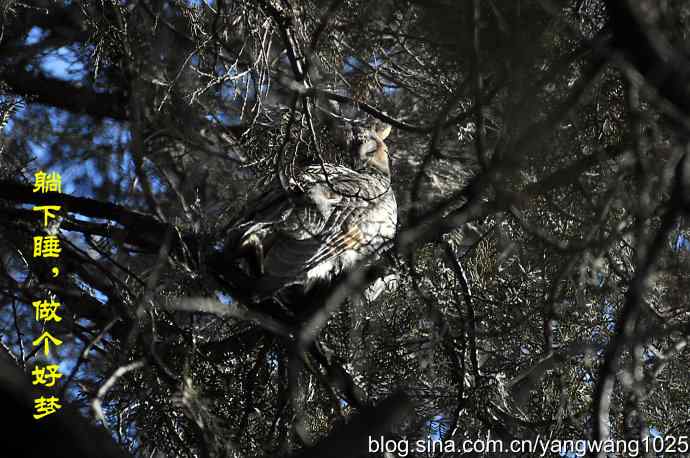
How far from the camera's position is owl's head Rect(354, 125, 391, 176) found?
16.6 ft

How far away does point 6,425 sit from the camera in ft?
6.02

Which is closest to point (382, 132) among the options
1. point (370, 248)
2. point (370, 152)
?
point (370, 152)

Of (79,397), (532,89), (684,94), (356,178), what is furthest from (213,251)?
(684,94)

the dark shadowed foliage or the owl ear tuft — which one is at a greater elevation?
the owl ear tuft

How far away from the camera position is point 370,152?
5141mm

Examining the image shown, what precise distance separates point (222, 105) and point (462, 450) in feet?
9.00

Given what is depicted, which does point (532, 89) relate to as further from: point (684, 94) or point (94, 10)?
point (94, 10)

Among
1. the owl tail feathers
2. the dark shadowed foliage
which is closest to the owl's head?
the dark shadowed foliage

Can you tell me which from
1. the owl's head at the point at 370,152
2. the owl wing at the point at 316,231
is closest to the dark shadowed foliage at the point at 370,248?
the owl wing at the point at 316,231

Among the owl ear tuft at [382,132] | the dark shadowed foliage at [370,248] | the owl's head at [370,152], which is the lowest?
the dark shadowed foliage at [370,248]

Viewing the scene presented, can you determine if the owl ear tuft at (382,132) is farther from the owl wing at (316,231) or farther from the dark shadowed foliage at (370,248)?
the owl wing at (316,231)

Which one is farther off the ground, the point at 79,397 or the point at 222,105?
the point at 222,105

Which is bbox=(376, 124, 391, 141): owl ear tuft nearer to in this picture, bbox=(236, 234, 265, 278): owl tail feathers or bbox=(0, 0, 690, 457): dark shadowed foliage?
bbox=(0, 0, 690, 457): dark shadowed foliage

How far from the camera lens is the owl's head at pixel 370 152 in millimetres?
5051
